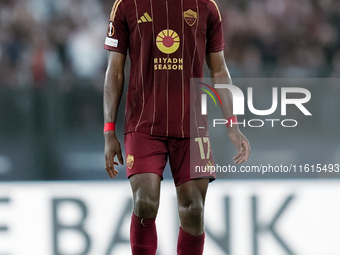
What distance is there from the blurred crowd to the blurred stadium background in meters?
0.01

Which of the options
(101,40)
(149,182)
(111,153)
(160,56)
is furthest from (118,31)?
(101,40)

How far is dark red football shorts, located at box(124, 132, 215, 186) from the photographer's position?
217cm

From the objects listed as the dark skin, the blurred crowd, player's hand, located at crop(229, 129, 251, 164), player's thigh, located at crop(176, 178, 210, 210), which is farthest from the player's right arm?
the blurred crowd

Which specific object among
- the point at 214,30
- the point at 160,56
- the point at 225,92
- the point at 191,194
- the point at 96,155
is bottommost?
the point at 96,155

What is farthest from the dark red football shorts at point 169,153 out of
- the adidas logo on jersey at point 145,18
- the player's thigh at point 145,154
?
the adidas logo on jersey at point 145,18


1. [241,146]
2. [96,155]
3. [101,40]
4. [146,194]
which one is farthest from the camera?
[101,40]

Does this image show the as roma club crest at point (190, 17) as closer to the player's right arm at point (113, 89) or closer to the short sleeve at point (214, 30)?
the short sleeve at point (214, 30)

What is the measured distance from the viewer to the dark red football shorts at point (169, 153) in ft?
7.11

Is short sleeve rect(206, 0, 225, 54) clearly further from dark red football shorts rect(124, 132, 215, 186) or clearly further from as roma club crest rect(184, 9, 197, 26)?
dark red football shorts rect(124, 132, 215, 186)

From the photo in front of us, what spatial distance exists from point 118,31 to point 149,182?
2.55ft

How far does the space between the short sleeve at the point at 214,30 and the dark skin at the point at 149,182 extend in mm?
133

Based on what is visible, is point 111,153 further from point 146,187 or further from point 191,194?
point 191,194

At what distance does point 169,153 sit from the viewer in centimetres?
228

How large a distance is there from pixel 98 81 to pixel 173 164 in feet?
4.39
